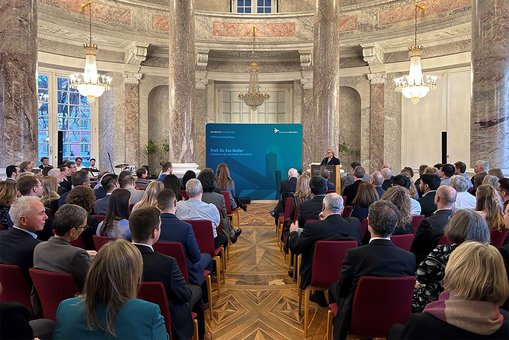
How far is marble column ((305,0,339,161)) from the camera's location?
11.5 m

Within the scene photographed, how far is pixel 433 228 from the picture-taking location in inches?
153

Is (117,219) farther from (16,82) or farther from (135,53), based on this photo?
(135,53)

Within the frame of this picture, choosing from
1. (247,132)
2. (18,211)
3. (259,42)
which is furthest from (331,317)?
(259,42)

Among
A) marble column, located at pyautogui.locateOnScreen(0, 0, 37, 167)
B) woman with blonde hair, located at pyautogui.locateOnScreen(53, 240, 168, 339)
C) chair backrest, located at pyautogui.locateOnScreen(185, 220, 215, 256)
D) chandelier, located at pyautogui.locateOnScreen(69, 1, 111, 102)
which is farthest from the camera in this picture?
chandelier, located at pyautogui.locateOnScreen(69, 1, 111, 102)

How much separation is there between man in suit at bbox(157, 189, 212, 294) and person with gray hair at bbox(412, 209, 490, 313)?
5.92ft

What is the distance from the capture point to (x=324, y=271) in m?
3.95

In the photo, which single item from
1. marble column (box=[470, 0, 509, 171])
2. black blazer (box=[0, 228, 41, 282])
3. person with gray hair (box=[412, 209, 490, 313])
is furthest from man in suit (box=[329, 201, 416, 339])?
marble column (box=[470, 0, 509, 171])

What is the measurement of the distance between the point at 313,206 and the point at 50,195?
310 cm

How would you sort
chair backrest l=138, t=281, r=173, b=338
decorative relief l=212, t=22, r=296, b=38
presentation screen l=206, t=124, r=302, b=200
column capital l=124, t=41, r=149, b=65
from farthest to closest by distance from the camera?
decorative relief l=212, t=22, r=296, b=38 → column capital l=124, t=41, r=149, b=65 → presentation screen l=206, t=124, r=302, b=200 → chair backrest l=138, t=281, r=173, b=338

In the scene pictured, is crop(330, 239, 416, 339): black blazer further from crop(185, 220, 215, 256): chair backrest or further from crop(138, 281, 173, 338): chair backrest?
crop(185, 220, 215, 256): chair backrest

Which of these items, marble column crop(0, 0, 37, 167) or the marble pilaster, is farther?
the marble pilaster

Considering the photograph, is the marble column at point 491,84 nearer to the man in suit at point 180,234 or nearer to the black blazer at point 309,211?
the black blazer at point 309,211

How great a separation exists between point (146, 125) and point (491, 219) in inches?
515

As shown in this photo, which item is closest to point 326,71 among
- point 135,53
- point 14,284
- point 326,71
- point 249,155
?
point 326,71
